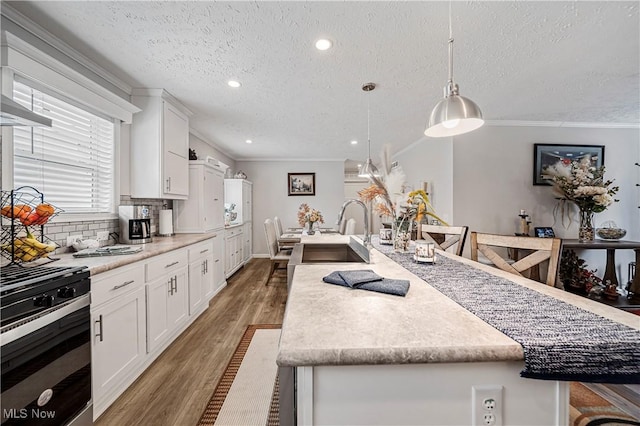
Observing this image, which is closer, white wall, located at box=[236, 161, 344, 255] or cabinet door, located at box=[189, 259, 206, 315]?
cabinet door, located at box=[189, 259, 206, 315]

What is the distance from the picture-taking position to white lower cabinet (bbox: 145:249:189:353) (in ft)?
6.77

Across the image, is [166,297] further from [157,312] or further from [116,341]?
[116,341]

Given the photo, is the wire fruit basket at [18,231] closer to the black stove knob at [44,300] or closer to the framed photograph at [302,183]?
the black stove knob at [44,300]

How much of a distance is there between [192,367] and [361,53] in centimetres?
274

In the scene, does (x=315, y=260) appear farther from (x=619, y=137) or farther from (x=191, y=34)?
(x=619, y=137)

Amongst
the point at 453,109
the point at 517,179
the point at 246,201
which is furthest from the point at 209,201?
the point at 517,179

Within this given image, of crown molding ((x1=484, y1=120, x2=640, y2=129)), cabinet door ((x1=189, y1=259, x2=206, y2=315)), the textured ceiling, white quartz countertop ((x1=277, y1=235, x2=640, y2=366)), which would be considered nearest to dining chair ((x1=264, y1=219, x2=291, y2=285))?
cabinet door ((x1=189, y1=259, x2=206, y2=315))

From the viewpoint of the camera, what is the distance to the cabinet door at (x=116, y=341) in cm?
154

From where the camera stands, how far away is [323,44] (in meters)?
1.96

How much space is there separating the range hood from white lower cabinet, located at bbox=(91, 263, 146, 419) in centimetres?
86

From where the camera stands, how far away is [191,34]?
185 centimetres

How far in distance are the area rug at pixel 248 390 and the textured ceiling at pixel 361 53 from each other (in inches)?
95.0

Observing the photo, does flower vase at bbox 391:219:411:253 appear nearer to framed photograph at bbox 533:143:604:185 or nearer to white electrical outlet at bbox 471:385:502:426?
white electrical outlet at bbox 471:385:502:426

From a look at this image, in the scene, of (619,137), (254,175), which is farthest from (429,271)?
(254,175)
